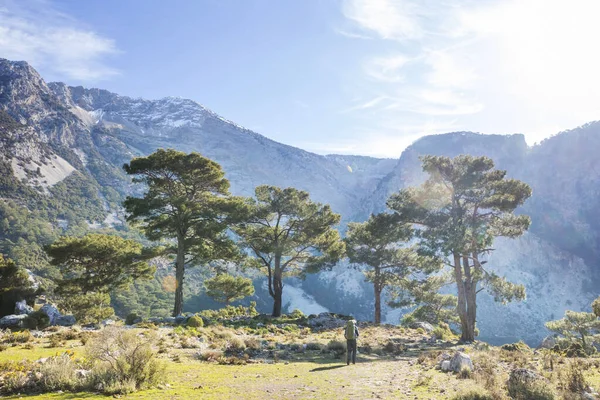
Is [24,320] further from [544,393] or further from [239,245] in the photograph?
[544,393]

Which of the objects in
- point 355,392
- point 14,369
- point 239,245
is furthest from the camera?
point 239,245

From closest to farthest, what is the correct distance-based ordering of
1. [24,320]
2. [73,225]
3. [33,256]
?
[24,320], [33,256], [73,225]

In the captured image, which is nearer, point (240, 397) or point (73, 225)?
point (240, 397)

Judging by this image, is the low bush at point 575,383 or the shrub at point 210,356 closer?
the low bush at point 575,383

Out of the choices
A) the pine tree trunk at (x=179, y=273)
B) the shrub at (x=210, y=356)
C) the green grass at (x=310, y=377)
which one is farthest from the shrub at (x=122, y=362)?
the pine tree trunk at (x=179, y=273)

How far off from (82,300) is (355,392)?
41.6 meters

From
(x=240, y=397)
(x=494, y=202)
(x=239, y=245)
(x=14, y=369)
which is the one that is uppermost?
(x=494, y=202)

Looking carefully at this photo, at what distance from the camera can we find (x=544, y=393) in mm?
7676

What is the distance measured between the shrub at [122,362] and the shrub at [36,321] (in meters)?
14.4

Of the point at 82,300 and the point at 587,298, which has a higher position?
the point at 82,300

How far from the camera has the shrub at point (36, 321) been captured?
19.5 meters

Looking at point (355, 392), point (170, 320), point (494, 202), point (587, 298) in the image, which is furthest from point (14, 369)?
point (587, 298)

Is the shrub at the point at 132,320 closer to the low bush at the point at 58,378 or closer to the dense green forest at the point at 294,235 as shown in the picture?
the dense green forest at the point at 294,235

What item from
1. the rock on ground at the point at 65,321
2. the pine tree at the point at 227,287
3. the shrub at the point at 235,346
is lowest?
the pine tree at the point at 227,287
